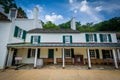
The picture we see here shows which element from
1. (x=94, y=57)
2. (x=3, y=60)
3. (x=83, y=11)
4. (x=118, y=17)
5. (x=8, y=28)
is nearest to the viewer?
(x=3, y=60)

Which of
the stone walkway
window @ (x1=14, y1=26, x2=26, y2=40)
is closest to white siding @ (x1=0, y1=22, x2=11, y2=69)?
window @ (x1=14, y1=26, x2=26, y2=40)

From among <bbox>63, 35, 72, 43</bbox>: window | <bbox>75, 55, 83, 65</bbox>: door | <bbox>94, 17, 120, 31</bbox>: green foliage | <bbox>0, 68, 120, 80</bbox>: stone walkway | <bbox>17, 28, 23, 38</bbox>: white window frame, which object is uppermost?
<bbox>94, 17, 120, 31</bbox>: green foliage

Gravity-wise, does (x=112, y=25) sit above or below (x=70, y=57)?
above

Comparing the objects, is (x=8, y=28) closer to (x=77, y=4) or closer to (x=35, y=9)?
(x=35, y=9)

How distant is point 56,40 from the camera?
13734 mm

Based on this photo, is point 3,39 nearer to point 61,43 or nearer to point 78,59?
point 61,43

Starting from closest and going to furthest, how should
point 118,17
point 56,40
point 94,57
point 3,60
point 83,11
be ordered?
point 3,60
point 94,57
point 56,40
point 83,11
point 118,17

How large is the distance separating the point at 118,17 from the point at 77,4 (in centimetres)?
1740

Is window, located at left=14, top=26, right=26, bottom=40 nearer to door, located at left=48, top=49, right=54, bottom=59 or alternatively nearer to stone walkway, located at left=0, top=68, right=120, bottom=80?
door, located at left=48, top=49, right=54, bottom=59

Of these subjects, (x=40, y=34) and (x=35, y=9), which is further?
(x=35, y=9)

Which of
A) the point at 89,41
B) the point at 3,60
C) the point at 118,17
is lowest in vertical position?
the point at 3,60

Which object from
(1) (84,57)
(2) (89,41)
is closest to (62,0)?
(2) (89,41)

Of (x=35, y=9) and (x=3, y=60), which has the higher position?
(x=35, y=9)

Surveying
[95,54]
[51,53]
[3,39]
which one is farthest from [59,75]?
[95,54]
